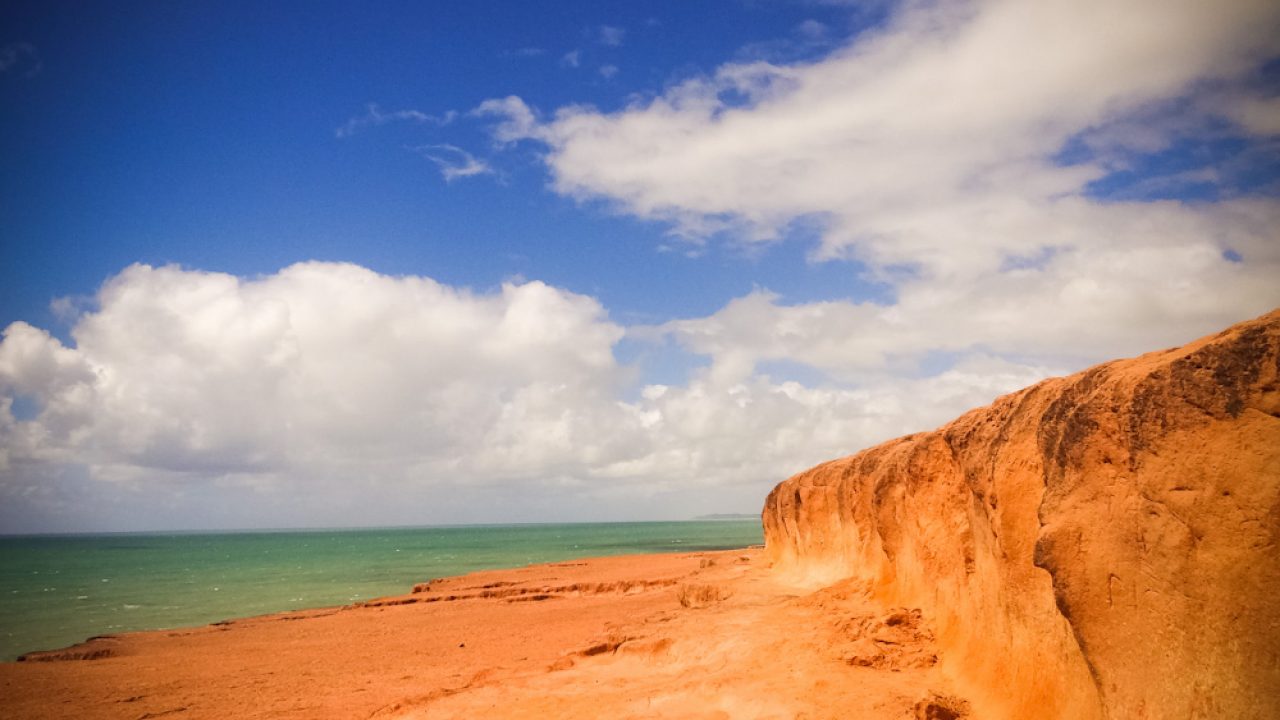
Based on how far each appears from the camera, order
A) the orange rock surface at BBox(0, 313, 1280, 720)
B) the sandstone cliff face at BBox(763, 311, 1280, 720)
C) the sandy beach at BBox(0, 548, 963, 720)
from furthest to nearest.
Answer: the sandy beach at BBox(0, 548, 963, 720), the orange rock surface at BBox(0, 313, 1280, 720), the sandstone cliff face at BBox(763, 311, 1280, 720)

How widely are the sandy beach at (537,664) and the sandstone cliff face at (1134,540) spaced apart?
147 cm

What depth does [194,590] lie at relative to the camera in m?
39.2

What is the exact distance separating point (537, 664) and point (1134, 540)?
11.0 m

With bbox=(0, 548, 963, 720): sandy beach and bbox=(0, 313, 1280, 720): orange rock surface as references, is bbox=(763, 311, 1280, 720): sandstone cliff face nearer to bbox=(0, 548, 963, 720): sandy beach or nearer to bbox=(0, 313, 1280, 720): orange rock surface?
bbox=(0, 313, 1280, 720): orange rock surface

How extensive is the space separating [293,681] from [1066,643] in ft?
48.8

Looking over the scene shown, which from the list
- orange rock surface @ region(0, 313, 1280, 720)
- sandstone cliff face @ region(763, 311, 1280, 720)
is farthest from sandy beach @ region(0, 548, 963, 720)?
sandstone cliff face @ region(763, 311, 1280, 720)

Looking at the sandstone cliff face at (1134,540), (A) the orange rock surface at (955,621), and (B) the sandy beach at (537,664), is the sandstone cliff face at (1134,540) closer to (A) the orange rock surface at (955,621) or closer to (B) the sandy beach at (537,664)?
(A) the orange rock surface at (955,621)

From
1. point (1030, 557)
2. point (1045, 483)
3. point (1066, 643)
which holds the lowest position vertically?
point (1066, 643)

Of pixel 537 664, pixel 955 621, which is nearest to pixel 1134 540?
pixel 955 621

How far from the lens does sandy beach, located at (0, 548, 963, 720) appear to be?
882 cm

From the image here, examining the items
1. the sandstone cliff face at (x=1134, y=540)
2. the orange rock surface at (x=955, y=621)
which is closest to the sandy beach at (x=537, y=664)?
the orange rock surface at (x=955, y=621)

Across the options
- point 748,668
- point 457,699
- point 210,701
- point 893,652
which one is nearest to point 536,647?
point 457,699

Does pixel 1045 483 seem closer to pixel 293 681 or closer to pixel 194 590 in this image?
pixel 293 681

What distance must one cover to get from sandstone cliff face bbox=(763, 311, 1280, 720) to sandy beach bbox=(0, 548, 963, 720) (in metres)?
1.47
